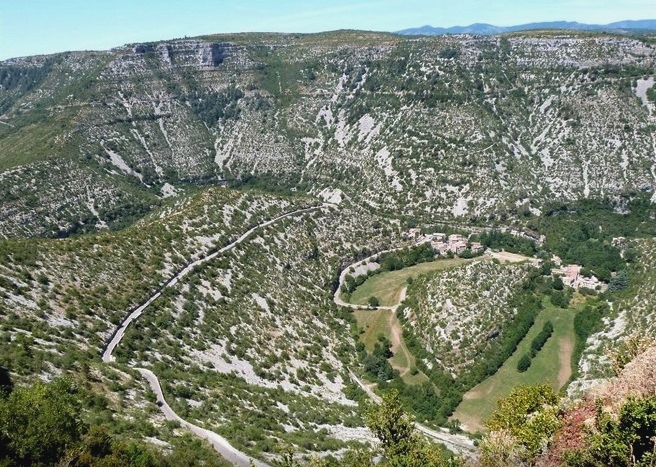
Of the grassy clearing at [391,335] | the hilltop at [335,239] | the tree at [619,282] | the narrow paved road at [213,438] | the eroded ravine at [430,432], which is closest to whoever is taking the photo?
the narrow paved road at [213,438]

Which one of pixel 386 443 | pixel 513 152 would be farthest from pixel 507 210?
pixel 386 443

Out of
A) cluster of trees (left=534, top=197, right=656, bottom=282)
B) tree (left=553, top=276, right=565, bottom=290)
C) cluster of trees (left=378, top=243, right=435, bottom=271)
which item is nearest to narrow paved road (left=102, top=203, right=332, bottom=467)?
cluster of trees (left=378, top=243, right=435, bottom=271)

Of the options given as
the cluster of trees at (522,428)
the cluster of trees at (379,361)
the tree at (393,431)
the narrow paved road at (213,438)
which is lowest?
the cluster of trees at (379,361)

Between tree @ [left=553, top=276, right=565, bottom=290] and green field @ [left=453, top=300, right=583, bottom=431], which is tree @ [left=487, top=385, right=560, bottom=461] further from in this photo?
tree @ [left=553, top=276, right=565, bottom=290]

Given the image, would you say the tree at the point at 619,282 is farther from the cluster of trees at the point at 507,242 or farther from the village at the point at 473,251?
the cluster of trees at the point at 507,242

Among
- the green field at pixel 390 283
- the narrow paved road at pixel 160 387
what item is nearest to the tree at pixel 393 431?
the narrow paved road at pixel 160 387

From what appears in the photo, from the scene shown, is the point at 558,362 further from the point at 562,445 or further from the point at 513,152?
→ the point at 513,152

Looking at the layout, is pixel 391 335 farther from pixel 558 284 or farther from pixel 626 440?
pixel 626 440
